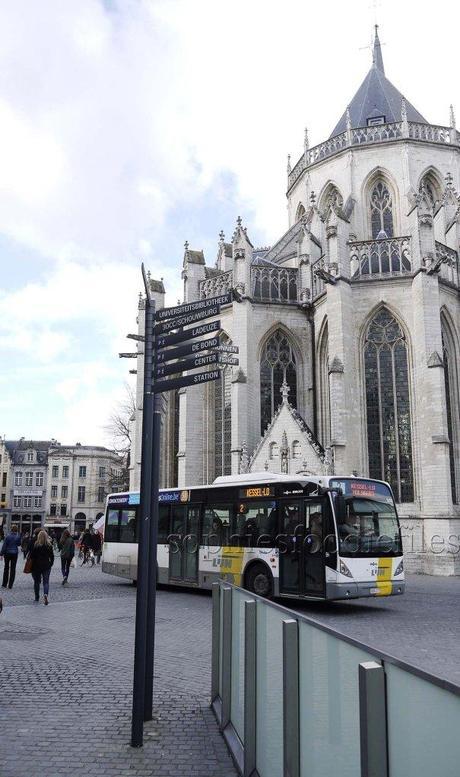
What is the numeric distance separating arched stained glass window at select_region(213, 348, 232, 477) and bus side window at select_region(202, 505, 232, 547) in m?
12.5

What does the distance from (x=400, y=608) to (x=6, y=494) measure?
75322mm

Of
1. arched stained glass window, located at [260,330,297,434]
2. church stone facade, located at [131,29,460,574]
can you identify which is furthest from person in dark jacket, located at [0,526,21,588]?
arched stained glass window, located at [260,330,297,434]

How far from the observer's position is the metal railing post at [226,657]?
538 centimetres

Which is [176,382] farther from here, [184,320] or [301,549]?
[301,549]

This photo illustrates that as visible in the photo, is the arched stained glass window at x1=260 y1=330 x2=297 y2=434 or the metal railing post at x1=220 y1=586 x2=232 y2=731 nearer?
the metal railing post at x1=220 y1=586 x2=232 y2=731

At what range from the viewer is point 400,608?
46.0 ft

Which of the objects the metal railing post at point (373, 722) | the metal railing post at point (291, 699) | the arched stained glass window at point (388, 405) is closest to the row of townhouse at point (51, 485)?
the arched stained glass window at point (388, 405)

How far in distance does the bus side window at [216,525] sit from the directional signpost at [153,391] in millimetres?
9020

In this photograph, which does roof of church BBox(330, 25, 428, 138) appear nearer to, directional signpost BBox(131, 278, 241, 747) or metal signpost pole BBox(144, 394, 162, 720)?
directional signpost BBox(131, 278, 241, 747)

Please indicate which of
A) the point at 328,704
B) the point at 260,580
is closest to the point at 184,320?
the point at 328,704

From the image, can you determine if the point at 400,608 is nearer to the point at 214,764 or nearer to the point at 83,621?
the point at 83,621

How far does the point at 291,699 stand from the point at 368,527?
34.6ft

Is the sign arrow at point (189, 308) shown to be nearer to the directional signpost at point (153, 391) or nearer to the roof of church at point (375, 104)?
the directional signpost at point (153, 391)

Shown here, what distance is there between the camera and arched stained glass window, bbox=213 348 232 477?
1141 inches
